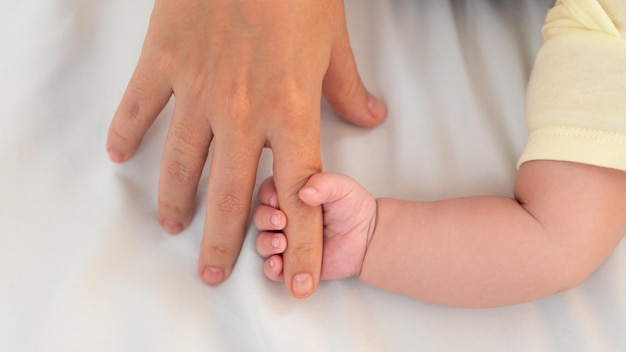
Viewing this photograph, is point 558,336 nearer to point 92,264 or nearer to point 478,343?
point 478,343

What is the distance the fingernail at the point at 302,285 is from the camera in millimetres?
626

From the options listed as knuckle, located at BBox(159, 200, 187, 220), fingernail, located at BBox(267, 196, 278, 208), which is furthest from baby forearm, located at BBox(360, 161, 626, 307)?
knuckle, located at BBox(159, 200, 187, 220)

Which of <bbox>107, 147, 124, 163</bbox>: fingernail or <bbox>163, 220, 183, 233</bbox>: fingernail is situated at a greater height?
<bbox>107, 147, 124, 163</bbox>: fingernail

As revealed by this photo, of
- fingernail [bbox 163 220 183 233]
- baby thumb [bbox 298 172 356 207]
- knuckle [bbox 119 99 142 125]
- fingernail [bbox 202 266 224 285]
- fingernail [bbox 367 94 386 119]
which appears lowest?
fingernail [bbox 202 266 224 285]

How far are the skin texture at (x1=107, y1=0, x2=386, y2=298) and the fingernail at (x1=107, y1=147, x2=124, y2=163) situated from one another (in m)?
0.07

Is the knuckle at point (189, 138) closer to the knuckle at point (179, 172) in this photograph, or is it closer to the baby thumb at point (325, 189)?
the knuckle at point (179, 172)

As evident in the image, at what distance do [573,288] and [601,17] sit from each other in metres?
0.29

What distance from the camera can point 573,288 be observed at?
668 mm

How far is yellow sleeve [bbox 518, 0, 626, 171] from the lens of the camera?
0.64 m

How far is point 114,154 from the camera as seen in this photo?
0.72 metres

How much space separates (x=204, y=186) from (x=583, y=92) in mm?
424

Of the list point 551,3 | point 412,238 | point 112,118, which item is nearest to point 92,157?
point 112,118

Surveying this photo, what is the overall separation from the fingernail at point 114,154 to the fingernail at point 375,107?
0.30 metres

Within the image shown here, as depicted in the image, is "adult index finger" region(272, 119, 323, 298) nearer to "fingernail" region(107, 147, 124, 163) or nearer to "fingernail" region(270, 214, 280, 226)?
"fingernail" region(270, 214, 280, 226)
